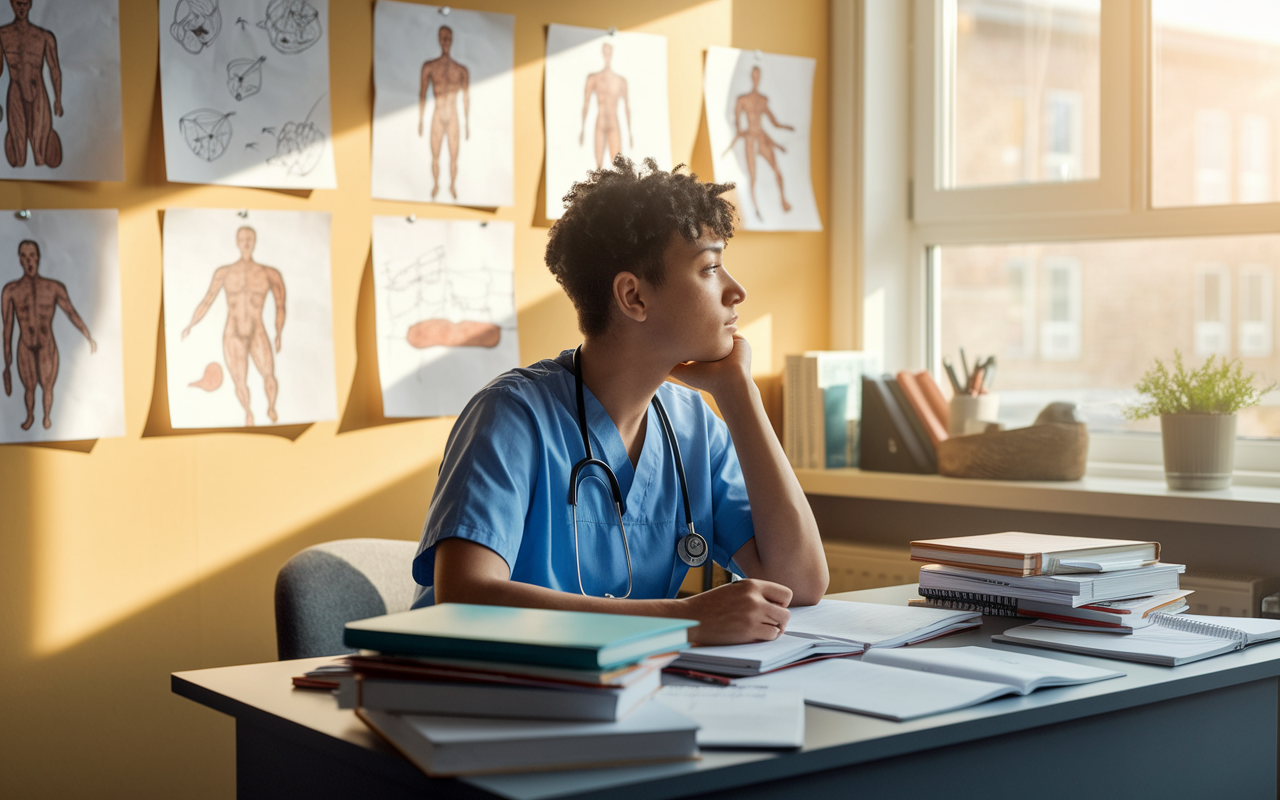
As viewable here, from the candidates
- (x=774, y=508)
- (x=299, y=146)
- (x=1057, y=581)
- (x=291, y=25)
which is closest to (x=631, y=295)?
(x=774, y=508)

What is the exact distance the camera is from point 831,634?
138 cm

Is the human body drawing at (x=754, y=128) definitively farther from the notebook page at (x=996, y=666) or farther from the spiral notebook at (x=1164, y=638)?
Answer: the notebook page at (x=996, y=666)

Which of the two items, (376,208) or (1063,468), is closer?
(376,208)

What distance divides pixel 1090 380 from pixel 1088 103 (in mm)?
601

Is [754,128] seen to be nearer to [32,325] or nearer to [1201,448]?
[1201,448]

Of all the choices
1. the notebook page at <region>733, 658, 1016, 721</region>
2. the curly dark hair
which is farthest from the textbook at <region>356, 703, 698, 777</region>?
the curly dark hair

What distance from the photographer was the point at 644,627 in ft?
3.27

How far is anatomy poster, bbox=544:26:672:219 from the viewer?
241 cm

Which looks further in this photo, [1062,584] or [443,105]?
[443,105]

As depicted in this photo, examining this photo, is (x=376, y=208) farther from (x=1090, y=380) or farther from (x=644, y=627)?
(x=1090, y=380)

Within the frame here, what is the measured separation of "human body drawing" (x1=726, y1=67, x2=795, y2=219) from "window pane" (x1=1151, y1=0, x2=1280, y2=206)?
808mm

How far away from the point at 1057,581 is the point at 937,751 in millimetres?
475

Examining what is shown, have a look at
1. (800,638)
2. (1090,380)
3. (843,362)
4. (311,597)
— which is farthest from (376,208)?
(1090,380)

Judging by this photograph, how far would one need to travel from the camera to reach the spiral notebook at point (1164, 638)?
1321 mm
